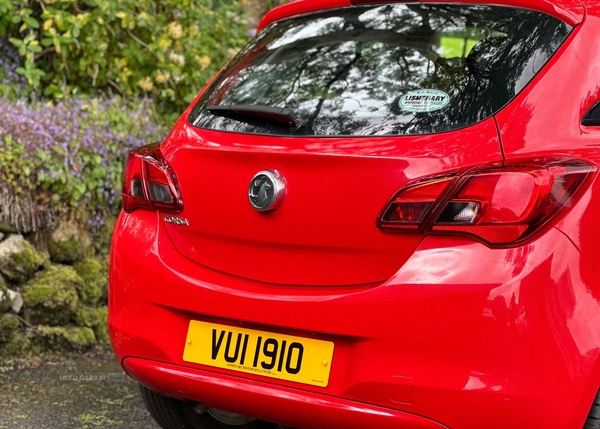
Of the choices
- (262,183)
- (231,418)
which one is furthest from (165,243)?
(231,418)

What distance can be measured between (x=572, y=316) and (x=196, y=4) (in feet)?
15.3

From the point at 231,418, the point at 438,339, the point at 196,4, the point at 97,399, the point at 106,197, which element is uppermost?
the point at 196,4

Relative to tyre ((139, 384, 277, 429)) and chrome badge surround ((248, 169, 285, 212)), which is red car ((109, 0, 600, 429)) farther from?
tyre ((139, 384, 277, 429))

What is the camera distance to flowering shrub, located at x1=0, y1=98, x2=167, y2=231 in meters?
4.61

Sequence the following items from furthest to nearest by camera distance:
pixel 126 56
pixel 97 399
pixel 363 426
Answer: pixel 126 56, pixel 97 399, pixel 363 426

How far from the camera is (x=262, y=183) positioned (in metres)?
2.56

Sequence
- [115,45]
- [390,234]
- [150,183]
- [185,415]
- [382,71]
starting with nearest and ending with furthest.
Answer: [390,234] → [382,71] → [150,183] → [185,415] → [115,45]

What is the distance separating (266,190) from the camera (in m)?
2.55

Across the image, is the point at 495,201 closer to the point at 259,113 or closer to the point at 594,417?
the point at 594,417

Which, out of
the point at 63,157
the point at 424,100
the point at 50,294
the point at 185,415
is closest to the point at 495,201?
the point at 424,100

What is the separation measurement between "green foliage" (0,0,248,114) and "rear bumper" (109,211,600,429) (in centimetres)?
361

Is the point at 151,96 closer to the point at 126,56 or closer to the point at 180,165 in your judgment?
the point at 126,56

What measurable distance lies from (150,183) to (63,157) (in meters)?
2.06

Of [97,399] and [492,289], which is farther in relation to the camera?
[97,399]
